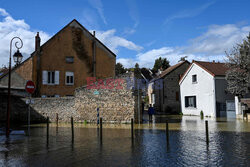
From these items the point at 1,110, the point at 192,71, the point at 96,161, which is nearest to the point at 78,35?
the point at 1,110

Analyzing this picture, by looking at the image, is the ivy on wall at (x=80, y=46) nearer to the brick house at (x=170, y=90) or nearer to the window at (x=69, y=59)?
the window at (x=69, y=59)

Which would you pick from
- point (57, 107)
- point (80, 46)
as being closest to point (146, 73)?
point (80, 46)

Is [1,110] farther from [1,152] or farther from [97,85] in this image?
[1,152]

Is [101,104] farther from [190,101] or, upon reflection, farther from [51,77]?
[190,101]

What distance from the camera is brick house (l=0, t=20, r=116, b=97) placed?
26.0 metres

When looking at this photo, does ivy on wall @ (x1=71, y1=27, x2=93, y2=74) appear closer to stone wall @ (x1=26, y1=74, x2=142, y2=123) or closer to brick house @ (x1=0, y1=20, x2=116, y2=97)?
brick house @ (x1=0, y1=20, x2=116, y2=97)

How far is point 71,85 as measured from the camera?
27.6 meters

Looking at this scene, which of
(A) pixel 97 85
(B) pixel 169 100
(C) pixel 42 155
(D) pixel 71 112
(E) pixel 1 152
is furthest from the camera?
(B) pixel 169 100

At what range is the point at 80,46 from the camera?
28125 millimetres

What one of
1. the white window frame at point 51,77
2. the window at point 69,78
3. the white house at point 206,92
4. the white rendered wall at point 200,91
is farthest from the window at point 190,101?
the white window frame at point 51,77

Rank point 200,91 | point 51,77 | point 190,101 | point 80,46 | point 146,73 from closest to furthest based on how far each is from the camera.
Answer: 1. point 51,77
2. point 200,91
3. point 80,46
4. point 190,101
5. point 146,73

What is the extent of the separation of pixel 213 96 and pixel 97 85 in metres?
12.6

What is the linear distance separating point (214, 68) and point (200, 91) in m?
3.01

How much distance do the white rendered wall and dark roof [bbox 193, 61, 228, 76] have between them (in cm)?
44
